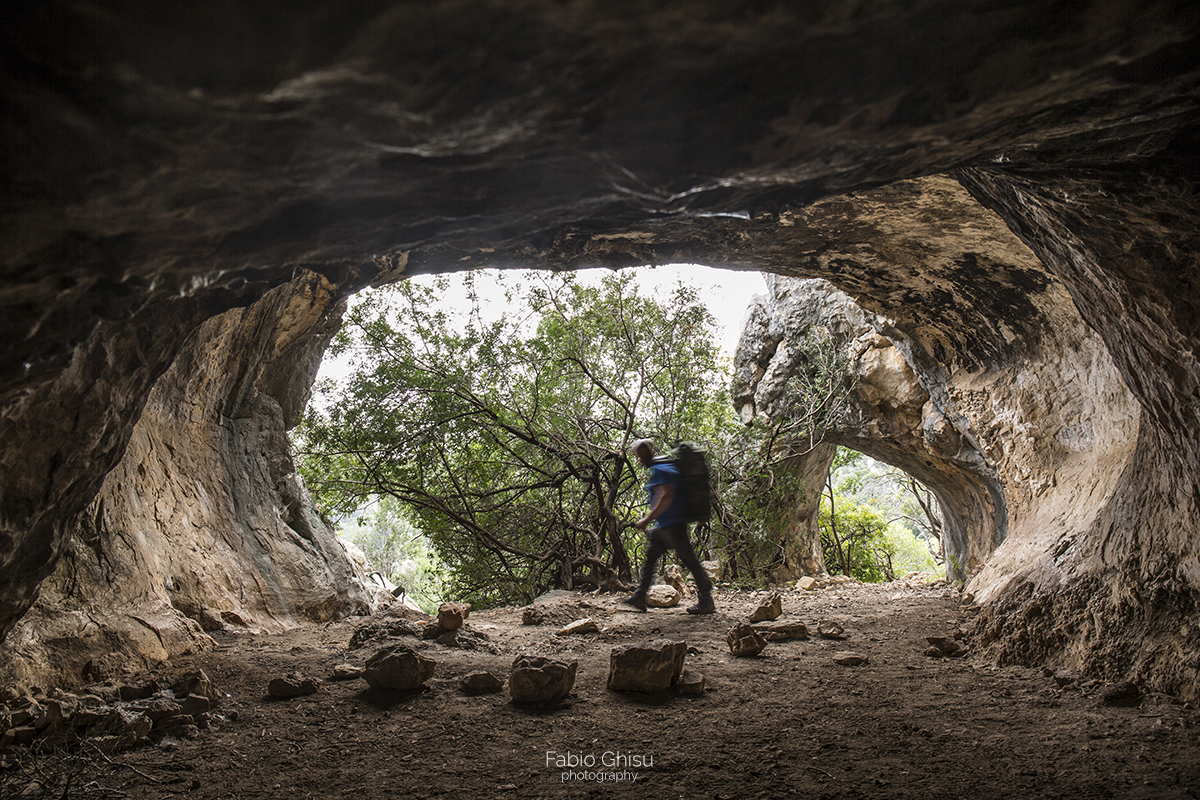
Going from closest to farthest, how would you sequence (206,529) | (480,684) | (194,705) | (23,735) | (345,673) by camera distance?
(23,735) < (194,705) < (480,684) < (345,673) < (206,529)

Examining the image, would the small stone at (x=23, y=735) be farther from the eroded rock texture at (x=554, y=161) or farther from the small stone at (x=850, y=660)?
the small stone at (x=850, y=660)

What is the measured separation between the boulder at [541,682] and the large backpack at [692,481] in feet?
7.90

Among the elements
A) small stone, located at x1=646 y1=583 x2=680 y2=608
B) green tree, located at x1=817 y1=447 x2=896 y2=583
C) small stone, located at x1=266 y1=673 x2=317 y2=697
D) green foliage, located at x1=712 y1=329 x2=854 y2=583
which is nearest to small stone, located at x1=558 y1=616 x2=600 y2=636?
small stone, located at x1=646 y1=583 x2=680 y2=608

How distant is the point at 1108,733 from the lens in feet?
8.17

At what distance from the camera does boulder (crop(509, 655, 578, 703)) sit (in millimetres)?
3115

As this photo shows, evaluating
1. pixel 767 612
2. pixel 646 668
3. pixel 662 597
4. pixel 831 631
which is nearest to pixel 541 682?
pixel 646 668

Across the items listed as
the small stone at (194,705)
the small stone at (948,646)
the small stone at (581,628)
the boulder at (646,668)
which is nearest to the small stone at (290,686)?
the small stone at (194,705)

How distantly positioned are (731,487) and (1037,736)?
6559mm

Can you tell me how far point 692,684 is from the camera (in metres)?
3.29

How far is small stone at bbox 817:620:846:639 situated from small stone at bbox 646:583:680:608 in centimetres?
163

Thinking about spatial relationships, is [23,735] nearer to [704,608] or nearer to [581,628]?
[581,628]

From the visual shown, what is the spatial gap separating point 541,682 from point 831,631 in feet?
7.96

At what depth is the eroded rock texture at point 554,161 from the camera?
1.24 metres

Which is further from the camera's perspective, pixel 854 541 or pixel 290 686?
pixel 854 541
